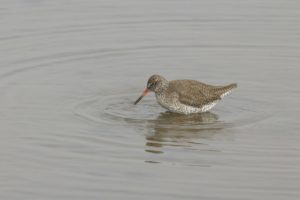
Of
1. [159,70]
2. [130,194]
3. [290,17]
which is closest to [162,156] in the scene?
A: [130,194]

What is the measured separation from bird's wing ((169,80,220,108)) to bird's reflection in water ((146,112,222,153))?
0.82 feet

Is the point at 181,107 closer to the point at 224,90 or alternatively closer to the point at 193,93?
the point at 193,93

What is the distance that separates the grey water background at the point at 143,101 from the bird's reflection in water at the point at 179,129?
0.10 feet

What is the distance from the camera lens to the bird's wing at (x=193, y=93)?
1562 cm

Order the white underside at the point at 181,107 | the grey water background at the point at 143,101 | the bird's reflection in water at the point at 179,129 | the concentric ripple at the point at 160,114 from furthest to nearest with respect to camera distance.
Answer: the white underside at the point at 181,107 → the concentric ripple at the point at 160,114 → the bird's reflection in water at the point at 179,129 → the grey water background at the point at 143,101

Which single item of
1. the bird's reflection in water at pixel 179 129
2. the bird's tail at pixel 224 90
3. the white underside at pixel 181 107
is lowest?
the bird's reflection in water at pixel 179 129

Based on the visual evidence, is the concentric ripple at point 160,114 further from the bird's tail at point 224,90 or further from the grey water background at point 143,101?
the bird's tail at point 224,90

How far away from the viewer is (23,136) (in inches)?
543

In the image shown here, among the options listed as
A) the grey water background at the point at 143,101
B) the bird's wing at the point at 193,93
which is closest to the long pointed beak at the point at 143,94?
the grey water background at the point at 143,101

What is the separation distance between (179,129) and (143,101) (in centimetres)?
195

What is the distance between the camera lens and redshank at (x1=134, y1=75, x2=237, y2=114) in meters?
15.6

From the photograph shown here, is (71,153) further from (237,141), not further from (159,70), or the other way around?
(159,70)

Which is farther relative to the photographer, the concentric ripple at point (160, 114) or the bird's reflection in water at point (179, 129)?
the concentric ripple at point (160, 114)

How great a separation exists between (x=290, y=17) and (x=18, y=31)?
5998 mm
